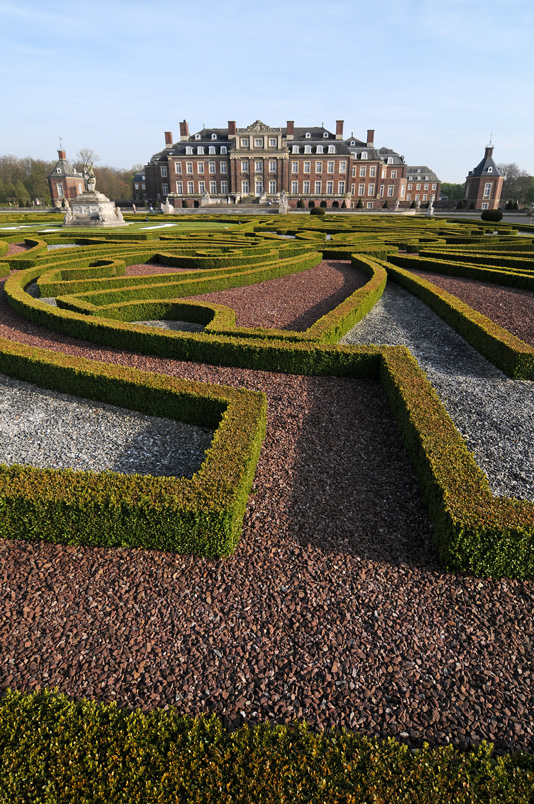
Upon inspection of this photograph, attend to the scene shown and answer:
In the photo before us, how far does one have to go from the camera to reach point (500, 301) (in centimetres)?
1247

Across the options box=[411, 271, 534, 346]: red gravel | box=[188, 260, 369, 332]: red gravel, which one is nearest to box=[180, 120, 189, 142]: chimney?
box=[188, 260, 369, 332]: red gravel

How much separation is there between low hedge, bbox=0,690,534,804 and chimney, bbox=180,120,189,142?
8586cm

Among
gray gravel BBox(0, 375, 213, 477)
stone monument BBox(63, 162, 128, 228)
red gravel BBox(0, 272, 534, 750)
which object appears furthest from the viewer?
stone monument BBox(63, 162, 128, 228)

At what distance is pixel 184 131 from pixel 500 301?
77642 millimetres

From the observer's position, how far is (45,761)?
271cm

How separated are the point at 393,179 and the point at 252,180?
25385 millimetres

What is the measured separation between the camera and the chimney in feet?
246

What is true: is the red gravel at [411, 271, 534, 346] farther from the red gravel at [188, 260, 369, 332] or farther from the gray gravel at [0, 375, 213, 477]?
the gray gravel at [0, 375, 213, 477]

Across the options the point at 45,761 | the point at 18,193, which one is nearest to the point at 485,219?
the point at 45,761

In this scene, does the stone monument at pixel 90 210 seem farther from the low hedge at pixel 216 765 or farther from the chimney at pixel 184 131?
the chimney at pixel 184 131

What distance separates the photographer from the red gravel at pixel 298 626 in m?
3.35

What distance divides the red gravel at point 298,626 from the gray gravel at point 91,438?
54.5 inches

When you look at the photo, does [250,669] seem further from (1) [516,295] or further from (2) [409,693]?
(1) [516,295]

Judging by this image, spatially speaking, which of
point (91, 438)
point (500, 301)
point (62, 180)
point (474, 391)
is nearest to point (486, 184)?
point (62, 180)
